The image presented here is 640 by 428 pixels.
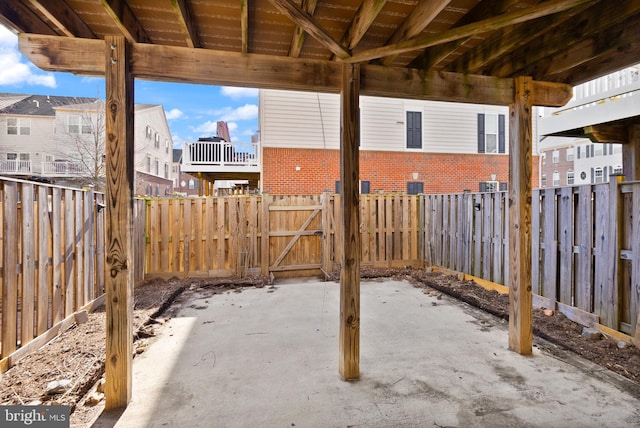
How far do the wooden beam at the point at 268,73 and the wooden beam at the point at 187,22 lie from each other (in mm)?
109

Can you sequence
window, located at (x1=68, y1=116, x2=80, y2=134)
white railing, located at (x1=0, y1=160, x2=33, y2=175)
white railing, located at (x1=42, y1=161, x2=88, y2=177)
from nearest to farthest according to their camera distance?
window, located at (x1=68, y1=116, x2=80, y2=134), white railing, located at (x1=42, y1=161, x2=88, y2=177), white railing, located at (x1=0, y1=160, x2=33, y2=175)

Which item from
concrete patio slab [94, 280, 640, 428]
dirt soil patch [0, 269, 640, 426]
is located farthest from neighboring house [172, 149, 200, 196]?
concrete patio slab [94, 280, 640, 428]

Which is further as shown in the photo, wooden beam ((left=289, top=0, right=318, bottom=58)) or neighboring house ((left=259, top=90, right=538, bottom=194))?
neighboring house ((left=259, top=90, right=538, bottom=194))

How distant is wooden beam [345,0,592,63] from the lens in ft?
6.06

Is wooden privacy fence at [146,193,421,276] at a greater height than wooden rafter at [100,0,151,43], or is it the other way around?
wooden rafter at [100,0,151,43]

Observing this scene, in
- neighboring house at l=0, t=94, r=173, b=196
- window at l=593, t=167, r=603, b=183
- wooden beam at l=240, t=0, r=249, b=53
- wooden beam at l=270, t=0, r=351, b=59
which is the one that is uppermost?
neighboring house at l=0, t=94, r=173, b=196

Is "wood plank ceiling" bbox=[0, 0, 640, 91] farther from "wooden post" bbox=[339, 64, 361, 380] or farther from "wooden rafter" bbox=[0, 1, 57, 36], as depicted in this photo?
"wooden post" bbox=[339, 64, 361, 380]

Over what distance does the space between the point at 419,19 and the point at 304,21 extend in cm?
82

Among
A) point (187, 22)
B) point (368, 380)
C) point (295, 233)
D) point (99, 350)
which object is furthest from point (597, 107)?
point (99, 350)

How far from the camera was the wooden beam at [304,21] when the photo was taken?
1959mm

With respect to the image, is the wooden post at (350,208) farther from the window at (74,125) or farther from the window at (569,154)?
the window at (569,154)

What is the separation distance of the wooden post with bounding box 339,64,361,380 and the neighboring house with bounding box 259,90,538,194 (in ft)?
27.3

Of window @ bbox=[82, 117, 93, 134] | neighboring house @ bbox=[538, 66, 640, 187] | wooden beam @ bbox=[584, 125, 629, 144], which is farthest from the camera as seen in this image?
window @ bbox=[82, 117, 93, 134]

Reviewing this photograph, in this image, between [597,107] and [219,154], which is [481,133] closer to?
[597,107]
